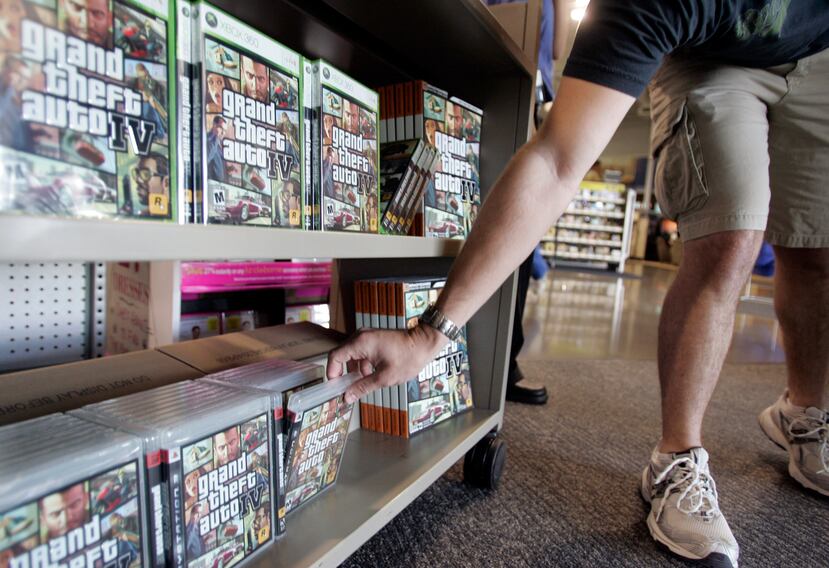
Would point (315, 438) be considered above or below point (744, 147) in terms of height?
below

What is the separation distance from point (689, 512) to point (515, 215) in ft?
2.12

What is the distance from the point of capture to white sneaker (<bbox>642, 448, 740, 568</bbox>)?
822 mm

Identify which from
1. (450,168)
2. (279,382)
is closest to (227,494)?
(279,382)

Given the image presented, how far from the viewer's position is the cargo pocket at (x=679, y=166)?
0.95 metres

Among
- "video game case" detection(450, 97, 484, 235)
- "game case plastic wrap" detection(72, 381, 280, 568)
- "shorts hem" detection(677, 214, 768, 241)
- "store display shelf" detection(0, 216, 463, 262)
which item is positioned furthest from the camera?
"video game case" detection(450, 97, 484, 235)

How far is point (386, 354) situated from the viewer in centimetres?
66

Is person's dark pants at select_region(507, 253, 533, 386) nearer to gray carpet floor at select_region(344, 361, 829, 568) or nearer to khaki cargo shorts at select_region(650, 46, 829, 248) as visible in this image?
gray carpet floor at select_region(344, 361, 829, 568)

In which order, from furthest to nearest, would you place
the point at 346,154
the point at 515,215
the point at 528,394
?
the point at 528,394 < the point at 346,154 < the point at 515,215

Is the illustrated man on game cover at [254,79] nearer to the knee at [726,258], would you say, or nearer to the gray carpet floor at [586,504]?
the gray carpet floor at [586,504]

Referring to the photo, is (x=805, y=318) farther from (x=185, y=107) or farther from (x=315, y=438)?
(x=185, y=107)

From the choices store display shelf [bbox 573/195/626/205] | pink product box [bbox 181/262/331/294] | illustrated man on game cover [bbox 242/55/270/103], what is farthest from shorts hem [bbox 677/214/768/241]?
store display shelf [bbox 573/195/626/205]

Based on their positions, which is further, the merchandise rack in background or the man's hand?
the man's hand

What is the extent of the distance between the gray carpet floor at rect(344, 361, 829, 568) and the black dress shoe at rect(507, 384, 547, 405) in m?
0.04

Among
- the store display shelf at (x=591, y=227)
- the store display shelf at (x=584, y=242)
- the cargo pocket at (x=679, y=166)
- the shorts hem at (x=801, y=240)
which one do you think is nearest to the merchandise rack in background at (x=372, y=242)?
the cargo pocket at (x=679, y=166)
